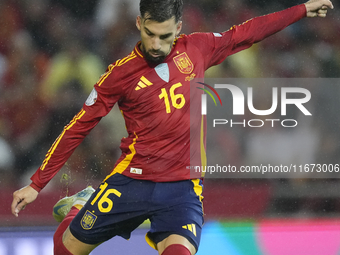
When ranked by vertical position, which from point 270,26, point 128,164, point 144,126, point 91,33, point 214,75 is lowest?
point 128,164

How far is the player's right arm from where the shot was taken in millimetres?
2312

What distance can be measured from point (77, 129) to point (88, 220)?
46 centimetres

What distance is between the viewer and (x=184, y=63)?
7.83 ft

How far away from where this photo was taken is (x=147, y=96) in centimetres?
232

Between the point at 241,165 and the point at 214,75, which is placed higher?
the point at 214,75

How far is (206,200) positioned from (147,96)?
2.36 m

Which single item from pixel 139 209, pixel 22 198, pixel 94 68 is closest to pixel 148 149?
pixel 139 209

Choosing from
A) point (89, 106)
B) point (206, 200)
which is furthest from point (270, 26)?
point (206, 200)

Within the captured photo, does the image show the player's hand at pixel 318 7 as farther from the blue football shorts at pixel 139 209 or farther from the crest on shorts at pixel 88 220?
the crest on shorts at pixel 88 220

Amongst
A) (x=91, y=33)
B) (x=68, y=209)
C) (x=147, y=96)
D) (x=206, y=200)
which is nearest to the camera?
(x=147, y=96)

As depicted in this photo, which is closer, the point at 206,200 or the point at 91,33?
the point at 206,200

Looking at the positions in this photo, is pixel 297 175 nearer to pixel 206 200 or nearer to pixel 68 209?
pixel 206 200

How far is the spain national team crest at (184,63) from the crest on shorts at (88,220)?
0.84 meters

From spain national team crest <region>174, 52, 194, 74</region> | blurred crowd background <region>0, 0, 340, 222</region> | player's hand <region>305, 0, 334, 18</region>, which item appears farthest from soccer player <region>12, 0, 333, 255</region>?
blurred crowd background <region>0, 0, 340, 222</region>
